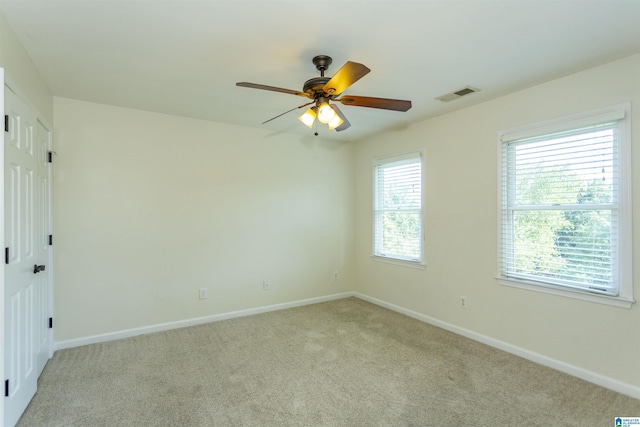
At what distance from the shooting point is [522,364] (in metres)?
2.82

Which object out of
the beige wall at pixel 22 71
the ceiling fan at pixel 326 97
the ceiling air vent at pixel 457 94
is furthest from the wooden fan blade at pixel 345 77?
the beige wall at pixel 22 71

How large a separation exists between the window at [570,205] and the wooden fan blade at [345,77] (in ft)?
6.52

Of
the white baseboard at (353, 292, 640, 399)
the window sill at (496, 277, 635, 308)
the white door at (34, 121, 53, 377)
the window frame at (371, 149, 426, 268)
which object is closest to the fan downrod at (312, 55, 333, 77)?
the window frame at (371, 149, 426, 268)

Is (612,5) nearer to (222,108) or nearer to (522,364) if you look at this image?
(522,364)

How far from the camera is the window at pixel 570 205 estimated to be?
2426mm

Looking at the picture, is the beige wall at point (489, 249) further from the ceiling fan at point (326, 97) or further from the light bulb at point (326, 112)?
the light bulb at point (326, 112)

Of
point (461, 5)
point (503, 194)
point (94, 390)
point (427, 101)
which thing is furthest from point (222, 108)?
point (503, 194)

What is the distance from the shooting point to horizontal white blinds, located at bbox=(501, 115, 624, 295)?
2.49m

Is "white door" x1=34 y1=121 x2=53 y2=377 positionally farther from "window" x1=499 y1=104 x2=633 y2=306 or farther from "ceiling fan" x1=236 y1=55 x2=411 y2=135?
"window" x1=499 y1=104 x2=633 y2=306

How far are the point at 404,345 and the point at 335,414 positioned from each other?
4.37 ft

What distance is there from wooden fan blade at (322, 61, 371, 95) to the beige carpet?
7.28 ft

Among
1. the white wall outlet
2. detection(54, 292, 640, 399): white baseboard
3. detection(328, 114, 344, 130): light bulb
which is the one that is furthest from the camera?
the white wall outlet

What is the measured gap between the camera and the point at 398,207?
174 inches

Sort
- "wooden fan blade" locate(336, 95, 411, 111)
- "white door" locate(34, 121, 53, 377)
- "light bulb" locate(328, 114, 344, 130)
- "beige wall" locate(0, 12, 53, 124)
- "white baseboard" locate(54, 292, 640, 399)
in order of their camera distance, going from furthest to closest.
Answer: "white door" locate(34, 121, 53, 377) → "white baseboard" locate(54, 292, 640, 399) → "light bulb" locate(328, 114, 344, 130) → "wooden fan blade" locate(336, 95, 411, 111) → "beige wall" locate(0, 12, 53, 124)
